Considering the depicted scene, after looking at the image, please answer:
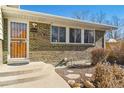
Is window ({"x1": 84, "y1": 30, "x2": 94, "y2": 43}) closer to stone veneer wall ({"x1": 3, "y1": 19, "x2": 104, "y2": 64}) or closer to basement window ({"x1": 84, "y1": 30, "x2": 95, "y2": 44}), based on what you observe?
basement window ({"x1": 84, "y1": 30, "x2": 95, "y2": 44})

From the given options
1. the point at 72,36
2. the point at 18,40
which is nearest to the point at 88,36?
the point at 72,36

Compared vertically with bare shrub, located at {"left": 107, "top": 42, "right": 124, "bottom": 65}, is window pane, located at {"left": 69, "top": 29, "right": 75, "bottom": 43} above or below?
above

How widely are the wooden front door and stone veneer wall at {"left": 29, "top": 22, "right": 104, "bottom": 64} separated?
30 centimetres

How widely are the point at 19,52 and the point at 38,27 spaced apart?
1.38 meters

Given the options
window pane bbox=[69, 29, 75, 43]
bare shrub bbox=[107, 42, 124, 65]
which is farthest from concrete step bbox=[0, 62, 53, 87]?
window pane bbox=[69, 29, 75, 43]

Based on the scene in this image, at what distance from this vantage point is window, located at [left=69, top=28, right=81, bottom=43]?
10.6m

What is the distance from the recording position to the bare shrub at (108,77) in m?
6.03

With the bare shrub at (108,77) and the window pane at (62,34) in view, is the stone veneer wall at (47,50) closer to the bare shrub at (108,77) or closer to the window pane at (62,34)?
the window pane at (62,34)

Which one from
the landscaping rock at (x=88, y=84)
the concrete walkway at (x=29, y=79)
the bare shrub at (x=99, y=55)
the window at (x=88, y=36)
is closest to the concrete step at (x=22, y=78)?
the concrete walkway at (x=29, y=79)

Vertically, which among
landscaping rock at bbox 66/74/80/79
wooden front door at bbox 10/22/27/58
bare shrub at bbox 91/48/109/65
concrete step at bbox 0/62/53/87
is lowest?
landscaping rock at bbox 66/74/80/79

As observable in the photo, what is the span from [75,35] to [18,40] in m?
3.40
